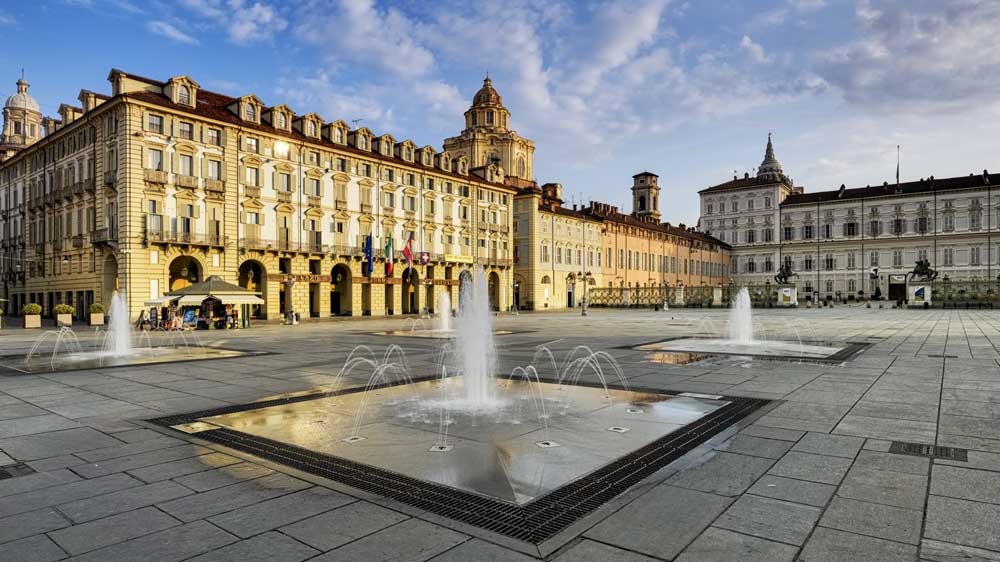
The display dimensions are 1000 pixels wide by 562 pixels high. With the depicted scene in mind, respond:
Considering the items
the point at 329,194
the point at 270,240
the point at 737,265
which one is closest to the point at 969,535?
the point at 270,240

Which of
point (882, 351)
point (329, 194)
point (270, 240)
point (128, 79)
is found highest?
point (128, 79)

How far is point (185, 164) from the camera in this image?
40.7 m

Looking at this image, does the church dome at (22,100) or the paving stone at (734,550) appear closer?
the paving stone at (734,550)

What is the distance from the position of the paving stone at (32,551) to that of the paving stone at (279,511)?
100 cm

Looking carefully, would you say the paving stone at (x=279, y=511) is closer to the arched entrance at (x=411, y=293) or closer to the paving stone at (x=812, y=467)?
the paving stone at (x=812, y=467)

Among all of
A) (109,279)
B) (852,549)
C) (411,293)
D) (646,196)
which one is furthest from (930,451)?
(646,196)

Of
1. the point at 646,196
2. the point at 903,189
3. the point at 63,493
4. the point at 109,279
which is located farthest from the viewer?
the point at 646,196

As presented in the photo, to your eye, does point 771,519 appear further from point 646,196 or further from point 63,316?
point 646,196

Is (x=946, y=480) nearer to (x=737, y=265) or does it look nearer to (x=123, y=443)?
(x=123, y=443)

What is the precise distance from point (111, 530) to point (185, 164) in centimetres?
4179

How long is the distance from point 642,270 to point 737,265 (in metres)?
34.4

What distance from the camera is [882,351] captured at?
17.3 m

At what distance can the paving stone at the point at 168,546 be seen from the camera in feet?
13.2

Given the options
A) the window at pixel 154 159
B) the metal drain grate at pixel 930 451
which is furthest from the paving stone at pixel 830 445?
the window at pixel 154 159
